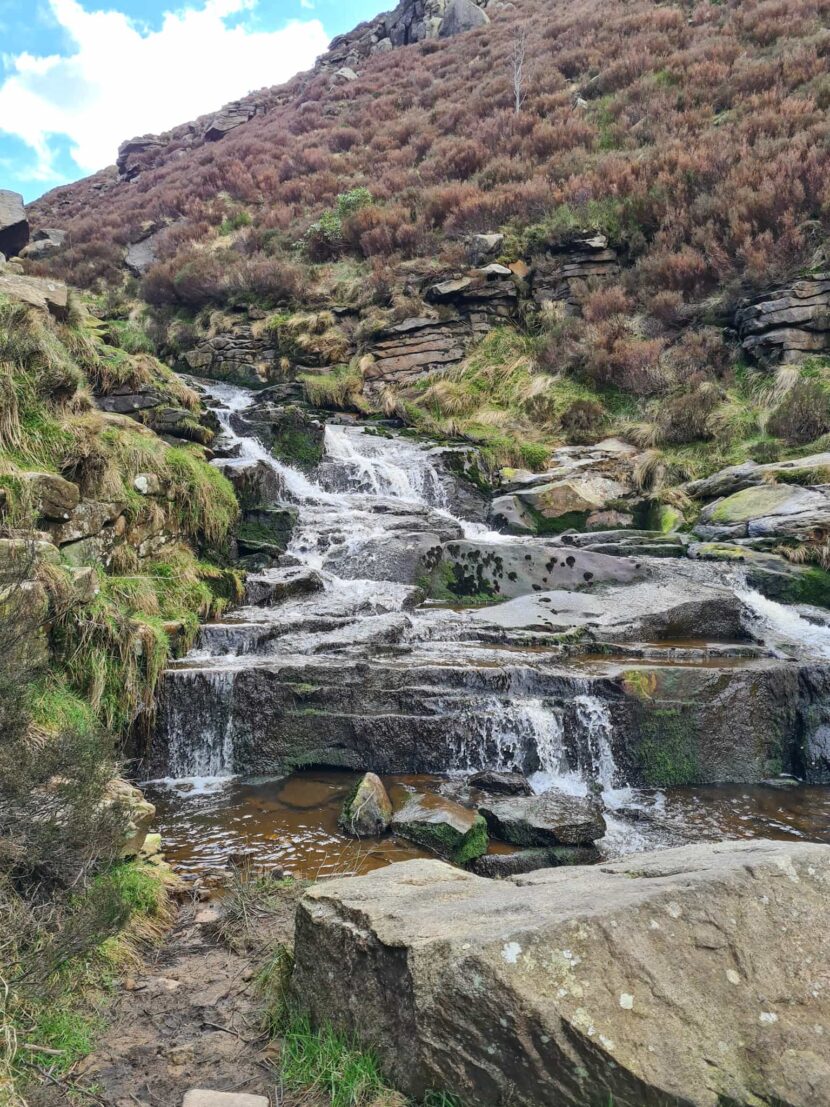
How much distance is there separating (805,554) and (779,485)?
5.69 ft

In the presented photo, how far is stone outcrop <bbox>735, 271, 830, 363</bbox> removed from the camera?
13086mm

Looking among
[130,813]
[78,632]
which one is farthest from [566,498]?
[130,813]

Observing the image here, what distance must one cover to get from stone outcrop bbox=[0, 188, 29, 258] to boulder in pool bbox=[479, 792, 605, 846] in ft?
62.6

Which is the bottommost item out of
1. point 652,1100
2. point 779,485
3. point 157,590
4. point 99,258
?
point 652,1100

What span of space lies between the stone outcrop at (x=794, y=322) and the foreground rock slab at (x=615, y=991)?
13448 millimetres

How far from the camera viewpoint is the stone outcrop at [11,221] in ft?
57.9

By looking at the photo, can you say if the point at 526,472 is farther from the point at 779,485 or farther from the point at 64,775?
the point at 64,775

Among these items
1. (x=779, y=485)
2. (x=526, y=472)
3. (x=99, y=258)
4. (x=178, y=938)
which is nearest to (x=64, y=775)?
(x=178, y=938)

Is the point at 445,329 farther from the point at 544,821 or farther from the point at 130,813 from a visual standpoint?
the point at 130,813

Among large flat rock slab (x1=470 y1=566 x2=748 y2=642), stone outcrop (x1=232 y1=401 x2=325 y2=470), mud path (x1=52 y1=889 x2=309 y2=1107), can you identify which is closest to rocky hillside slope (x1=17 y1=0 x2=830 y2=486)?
stone outcrop (x1=232 y1=401 x2=325 y2=470)

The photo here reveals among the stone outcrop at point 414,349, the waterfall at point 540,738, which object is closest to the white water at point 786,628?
the waterfall at point 540,738

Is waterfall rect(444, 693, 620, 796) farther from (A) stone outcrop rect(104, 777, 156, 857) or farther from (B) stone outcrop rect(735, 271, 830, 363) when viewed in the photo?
(B) stone outcrop rect(735, 271, 830, 363)

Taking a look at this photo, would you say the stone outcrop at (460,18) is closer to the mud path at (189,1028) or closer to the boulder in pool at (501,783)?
the boulder in pool at (501,783)

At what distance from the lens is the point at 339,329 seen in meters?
18.3
